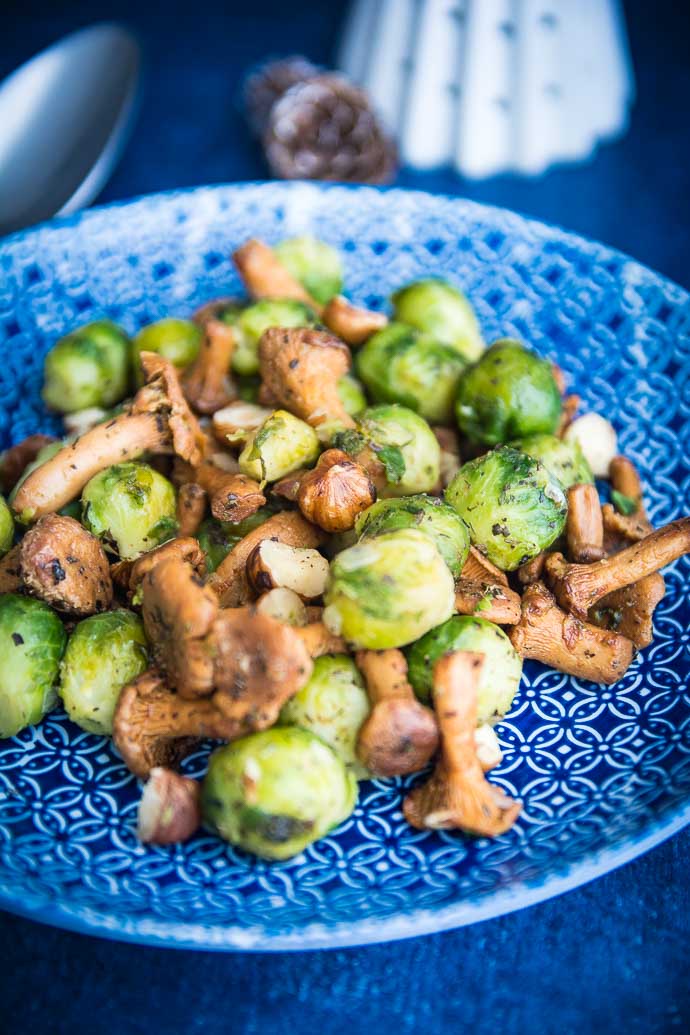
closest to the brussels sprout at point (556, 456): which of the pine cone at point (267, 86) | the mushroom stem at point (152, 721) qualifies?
the mushroom stem at point (152, 721)

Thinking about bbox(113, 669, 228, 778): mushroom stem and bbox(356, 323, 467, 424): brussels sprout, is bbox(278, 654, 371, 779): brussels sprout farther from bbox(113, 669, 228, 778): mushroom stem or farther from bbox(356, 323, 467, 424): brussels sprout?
bbox(356, 323, 467, 424): brussels sprout

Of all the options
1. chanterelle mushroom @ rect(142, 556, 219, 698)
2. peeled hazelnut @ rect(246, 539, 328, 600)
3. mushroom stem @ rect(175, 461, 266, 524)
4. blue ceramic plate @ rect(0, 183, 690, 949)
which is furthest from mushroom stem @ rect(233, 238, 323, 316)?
chanterelle mushroom @ rect(142, 556, 219, 698)

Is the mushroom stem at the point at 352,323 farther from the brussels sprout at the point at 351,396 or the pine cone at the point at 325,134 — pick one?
the pine cone at the point at 325,134

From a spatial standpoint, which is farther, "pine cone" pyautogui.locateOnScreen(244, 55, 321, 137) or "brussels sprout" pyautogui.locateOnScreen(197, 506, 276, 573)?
"pine cone" pyautogui.locateOnScreen(244, 55, 321, 137)

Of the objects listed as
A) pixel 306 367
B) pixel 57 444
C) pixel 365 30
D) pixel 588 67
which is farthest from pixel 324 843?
pixel 365 30

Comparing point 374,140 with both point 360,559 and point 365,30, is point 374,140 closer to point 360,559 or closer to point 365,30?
point 365,30
